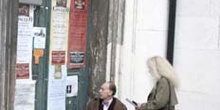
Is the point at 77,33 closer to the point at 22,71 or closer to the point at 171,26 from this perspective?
the point at 22,71

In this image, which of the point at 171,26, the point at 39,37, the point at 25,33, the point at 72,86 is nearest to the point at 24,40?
the point at 25,33

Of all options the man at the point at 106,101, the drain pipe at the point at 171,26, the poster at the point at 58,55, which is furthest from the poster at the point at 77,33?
the drain pipe at the point at 171,26

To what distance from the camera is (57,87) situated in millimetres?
7801

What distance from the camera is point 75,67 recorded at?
26.4 feet

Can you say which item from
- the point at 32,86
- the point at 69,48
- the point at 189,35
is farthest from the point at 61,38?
the point at 189,35

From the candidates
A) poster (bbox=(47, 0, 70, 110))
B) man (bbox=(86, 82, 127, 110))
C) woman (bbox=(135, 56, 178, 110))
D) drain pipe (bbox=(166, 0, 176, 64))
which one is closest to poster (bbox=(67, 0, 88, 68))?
poster (bbox=(47, 0, 70, 110))

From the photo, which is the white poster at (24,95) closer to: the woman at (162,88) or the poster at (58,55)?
the poster at (58,55)

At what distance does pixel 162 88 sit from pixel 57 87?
5.22ft

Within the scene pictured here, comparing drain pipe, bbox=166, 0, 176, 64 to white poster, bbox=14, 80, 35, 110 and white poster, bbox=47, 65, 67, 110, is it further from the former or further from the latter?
white poster, bbox=14, 80, 35, 110

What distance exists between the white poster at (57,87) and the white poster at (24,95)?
0.36m

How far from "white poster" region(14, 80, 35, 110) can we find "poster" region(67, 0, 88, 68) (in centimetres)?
79

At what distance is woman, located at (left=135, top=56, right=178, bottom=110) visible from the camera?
683cm

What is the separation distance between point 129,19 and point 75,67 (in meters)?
1.02

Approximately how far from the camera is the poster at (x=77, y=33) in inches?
312
